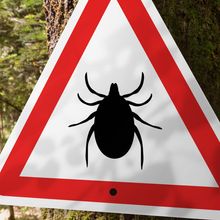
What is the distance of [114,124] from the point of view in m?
1.37

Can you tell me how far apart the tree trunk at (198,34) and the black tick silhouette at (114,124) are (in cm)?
34

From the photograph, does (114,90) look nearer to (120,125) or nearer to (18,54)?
(120,125)

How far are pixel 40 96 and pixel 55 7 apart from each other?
0.52 meters

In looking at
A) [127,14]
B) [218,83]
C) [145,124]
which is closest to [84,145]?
[145,124]

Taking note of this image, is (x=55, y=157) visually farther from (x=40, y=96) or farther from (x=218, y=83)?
(x=218, y=83)

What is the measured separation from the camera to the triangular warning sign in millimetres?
1313

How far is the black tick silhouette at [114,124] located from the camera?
135 cm

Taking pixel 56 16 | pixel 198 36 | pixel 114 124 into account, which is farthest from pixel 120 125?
pixel 56 16

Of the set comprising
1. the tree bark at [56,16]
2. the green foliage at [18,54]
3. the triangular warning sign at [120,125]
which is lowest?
the green foliage at [18,54]

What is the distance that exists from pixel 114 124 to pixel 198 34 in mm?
562

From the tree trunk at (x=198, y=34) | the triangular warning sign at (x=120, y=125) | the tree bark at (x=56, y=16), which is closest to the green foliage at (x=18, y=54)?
the tree bark at (x=56, y=16)

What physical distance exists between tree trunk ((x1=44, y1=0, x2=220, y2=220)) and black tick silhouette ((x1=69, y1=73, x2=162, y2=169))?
34 centimetres

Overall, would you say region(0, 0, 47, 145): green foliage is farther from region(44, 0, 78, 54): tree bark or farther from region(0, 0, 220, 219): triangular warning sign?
region(0, 0, 220, 219): triangular warning sign

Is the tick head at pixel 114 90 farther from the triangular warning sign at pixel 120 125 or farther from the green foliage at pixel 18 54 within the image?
the green foliage at pixel 18 54
